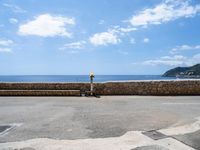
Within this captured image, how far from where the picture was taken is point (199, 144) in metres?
4.57

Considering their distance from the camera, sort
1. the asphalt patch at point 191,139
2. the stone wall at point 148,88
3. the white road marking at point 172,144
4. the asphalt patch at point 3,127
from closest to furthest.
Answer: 1. the white road marking at point 172,144
2. the asphalt patch at point 191,139
3. the asphalt patch at point 3,127
4. the stone wall at point 148,88

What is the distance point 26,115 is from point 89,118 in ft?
7.03

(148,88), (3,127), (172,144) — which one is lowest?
(172,144)

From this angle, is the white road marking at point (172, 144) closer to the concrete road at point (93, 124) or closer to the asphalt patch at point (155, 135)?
the concrete road at point (93, 124)

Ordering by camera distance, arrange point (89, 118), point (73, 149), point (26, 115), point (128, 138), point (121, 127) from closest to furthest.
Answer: point (73, 149)
point (128, 138)
point (121, 127)
point (89, 118)
point (26, 115)

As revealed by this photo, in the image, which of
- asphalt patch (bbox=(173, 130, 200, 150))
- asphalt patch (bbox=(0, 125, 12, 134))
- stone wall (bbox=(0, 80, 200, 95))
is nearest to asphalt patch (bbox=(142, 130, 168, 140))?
asphalt patch (bbox=(173, 130, 200, 150))

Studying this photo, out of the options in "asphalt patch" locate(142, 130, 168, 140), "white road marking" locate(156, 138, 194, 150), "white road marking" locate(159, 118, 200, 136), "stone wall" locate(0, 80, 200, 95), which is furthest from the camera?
"stone wall" locate(0, 80, 200, 95)

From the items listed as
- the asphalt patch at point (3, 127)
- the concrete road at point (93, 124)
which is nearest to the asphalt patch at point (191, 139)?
the concrete road at point (93, 124)

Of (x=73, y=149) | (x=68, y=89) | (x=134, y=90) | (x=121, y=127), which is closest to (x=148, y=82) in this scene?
(x=134, y=90)

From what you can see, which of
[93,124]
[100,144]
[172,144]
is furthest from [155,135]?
[93,124]

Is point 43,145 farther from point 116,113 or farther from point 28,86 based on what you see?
point 28,86

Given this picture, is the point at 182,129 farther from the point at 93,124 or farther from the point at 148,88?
the point at 148,88

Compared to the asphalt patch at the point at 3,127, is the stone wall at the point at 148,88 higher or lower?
higher

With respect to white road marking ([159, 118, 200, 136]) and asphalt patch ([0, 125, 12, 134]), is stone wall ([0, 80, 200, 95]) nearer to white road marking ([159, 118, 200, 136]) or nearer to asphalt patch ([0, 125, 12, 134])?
white road marking ([159, 118, 200, 136])
